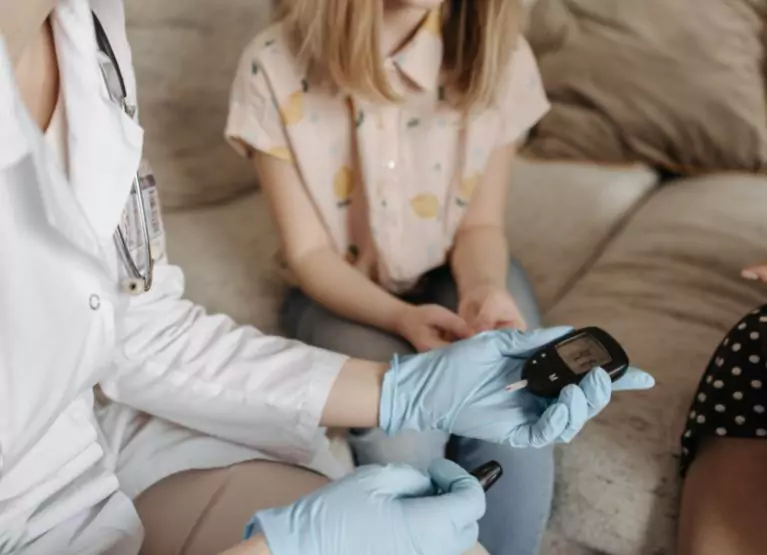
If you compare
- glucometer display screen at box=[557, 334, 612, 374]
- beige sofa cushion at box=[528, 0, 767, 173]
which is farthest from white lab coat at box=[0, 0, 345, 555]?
beige sofa cushion at box=[528, 0, 767, 173]

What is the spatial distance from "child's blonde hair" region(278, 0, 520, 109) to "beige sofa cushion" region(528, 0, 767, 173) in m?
0.47

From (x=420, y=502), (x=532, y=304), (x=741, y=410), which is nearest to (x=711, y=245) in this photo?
(x=532, y=304)

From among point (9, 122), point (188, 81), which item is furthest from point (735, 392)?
point (188, 81)

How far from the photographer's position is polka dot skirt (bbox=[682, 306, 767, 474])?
771mm

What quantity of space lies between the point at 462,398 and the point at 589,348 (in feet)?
0.42

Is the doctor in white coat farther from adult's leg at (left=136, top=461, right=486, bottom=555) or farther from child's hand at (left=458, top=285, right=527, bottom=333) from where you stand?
child's hand at (left=458, top=285, right=527, bottom=333)

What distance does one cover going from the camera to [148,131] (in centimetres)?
123

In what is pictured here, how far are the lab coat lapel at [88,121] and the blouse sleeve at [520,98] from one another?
532 millimetres

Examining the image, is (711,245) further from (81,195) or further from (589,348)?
(81,195)

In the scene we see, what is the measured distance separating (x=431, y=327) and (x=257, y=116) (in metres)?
0.32

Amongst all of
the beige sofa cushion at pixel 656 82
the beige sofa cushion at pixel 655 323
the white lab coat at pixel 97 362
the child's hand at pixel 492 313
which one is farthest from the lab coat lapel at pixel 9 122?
the beige sofa cushion at pixel 656 82

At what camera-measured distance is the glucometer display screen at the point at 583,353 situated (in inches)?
28.2

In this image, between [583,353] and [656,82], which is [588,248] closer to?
[656,82]

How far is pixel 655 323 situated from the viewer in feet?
3.24
